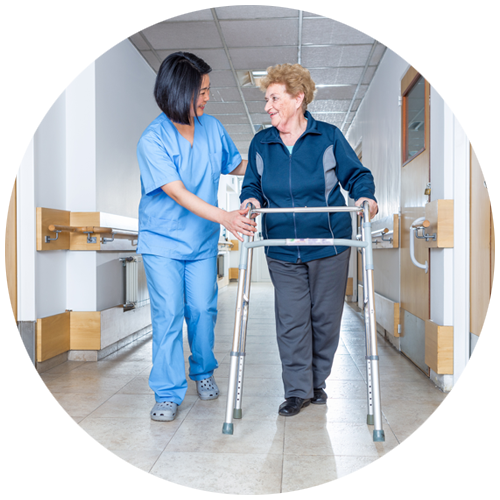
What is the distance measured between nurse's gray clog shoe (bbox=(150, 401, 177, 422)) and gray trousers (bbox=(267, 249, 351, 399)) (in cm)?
48

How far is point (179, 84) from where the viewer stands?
2.03 meters

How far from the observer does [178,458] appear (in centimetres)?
162

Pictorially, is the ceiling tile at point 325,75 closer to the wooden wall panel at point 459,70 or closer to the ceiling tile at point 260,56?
the ceiling tile at point 260,56

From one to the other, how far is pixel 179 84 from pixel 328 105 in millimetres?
4492

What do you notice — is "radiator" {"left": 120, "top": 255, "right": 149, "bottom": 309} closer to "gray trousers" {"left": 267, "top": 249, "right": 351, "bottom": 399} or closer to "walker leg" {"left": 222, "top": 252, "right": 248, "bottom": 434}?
"gray trousers" {"left": 267, "top": 249, "right": 351, "bottom": 399}

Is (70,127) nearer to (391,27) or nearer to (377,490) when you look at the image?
(391,27)

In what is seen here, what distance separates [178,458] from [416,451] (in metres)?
0.81

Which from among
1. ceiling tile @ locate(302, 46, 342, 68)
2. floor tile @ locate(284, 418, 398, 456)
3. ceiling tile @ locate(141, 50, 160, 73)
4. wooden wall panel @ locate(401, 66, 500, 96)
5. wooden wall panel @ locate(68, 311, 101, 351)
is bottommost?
floor tile @ locate(284, 418, 398, 456)

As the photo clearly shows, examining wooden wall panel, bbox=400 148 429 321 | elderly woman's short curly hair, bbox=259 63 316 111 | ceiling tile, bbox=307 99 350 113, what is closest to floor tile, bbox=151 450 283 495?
elderly woman's short curly hair, bbox=259 63 316 111

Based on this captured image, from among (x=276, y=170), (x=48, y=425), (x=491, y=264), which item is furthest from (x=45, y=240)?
(x=491, y=264)

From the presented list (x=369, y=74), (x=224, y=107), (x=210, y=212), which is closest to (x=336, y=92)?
(x=369, y=74)

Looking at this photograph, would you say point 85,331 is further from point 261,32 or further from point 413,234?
point 261,32

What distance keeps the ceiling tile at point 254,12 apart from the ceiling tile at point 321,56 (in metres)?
0.72

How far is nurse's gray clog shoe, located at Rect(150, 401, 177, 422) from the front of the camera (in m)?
1.99
